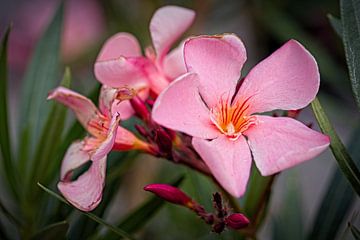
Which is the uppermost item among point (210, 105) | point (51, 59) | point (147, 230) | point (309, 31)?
point (210, 105)

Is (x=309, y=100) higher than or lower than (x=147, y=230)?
higher

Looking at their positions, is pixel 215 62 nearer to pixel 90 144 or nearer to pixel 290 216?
pixel 90 144

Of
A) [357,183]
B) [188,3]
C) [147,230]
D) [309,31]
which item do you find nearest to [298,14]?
[309,31]

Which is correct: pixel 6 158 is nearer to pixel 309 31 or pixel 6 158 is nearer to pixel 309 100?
pixel 309 100

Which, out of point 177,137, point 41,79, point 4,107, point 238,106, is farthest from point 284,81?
point 41,79

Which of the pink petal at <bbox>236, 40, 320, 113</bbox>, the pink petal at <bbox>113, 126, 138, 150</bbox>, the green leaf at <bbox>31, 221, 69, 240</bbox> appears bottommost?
Result: the green leaf at <bbox>31, 221, 69, 240</bbox>

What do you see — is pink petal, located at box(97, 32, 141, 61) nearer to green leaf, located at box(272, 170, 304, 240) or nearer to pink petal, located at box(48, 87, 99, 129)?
pink petal, located at box(48, 87, 99, 129)

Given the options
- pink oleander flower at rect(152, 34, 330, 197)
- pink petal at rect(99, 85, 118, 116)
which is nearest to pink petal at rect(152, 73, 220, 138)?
pink oleander flower at rect(152, 34, 330, 197)
